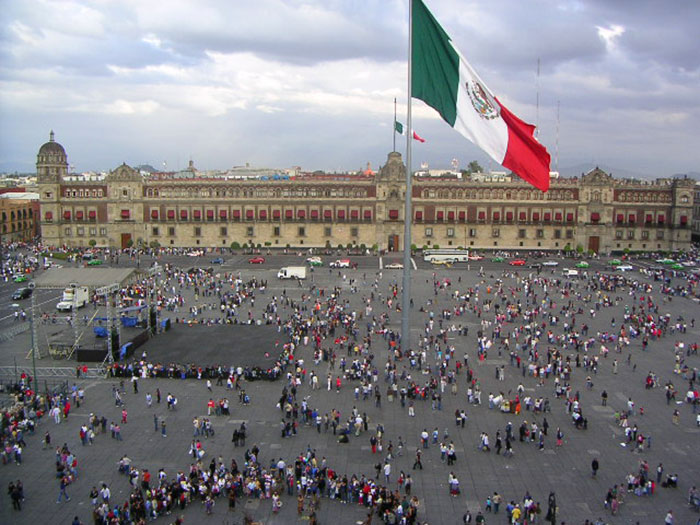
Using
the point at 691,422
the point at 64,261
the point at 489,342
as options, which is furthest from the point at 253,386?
the point at 64,261

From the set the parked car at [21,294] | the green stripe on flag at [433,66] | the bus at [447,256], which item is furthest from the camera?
the bus at [447,256]

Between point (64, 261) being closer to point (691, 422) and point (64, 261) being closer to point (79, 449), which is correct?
point (79, 449)

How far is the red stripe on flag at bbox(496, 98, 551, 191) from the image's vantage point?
70.3 ft

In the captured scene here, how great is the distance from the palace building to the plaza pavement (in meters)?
49.1

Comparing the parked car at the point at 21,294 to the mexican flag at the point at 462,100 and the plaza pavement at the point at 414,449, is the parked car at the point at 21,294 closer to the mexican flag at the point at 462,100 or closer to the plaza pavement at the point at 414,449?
the plaza pavement at the point at 414,449

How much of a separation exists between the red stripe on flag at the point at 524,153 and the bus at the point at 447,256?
164 ft

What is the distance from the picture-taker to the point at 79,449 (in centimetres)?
2358

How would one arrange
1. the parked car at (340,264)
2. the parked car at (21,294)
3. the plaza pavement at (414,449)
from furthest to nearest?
the parked car at (340,264) < the parked car at (21,294) < the plaza pavement at (414,449)

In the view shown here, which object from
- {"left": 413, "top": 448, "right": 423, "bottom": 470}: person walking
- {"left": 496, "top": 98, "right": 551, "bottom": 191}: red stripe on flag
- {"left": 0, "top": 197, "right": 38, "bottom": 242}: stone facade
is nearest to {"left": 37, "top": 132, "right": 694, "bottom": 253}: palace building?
{"left": 0, "top": 197, "right": 38, "bottom": 242}: stone facade

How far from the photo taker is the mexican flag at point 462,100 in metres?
21.7

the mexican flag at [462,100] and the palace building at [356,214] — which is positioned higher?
the mexican flag at [462,100]

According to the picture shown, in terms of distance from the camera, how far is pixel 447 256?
72625mm

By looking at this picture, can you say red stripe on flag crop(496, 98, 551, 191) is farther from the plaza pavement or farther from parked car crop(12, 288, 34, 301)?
parked car crop(12, 288, 34, 301)

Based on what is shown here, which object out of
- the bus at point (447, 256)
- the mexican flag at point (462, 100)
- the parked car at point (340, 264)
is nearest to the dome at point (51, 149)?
the parked car at point (340, 264)
